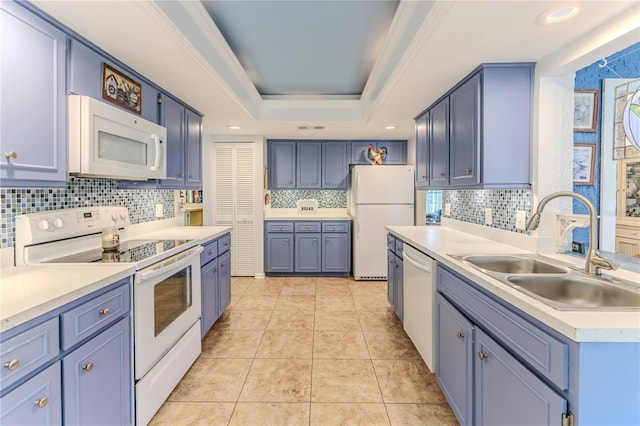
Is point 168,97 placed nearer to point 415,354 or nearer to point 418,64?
point 418,64

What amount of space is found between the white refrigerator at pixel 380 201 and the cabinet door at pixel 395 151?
1.88 feet

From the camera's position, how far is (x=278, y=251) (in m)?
4.73

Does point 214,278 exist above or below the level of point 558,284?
below

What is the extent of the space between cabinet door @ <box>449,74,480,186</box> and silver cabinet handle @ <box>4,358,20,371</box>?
2398 mm

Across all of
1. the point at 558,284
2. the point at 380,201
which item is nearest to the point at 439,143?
the point at 558,284

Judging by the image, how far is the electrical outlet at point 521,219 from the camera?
6.79 feet

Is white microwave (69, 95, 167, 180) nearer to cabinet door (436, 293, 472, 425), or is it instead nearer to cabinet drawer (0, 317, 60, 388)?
cabinet drawer (0, 317, 60, 388)

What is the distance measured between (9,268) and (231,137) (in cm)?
343

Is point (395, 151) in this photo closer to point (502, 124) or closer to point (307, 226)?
point (307, 226)

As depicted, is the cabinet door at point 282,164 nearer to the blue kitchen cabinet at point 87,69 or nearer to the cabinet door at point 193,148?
the cabinet door at point 193,148

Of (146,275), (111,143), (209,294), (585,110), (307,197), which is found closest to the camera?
(146,275)

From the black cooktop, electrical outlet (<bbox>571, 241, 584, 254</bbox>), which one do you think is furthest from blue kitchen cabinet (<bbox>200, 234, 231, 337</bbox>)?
electrical outlet (<bbox>571, 241, 584, 254</bbox>)

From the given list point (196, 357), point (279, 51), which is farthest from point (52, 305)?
point (279, 51)

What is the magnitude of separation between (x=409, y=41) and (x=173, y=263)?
6.67ft
